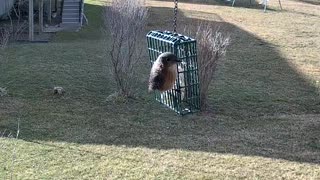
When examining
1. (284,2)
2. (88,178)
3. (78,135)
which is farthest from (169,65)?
(284,2)

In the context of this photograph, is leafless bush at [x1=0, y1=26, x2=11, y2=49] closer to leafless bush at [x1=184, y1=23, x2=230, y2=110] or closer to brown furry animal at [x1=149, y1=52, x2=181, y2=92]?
leafless bush at [x1=184, y1=23, x2=230, y2=110]

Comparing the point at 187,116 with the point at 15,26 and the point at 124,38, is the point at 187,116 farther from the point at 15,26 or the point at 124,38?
the point at 15,26

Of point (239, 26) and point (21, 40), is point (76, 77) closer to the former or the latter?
point (21, 40)

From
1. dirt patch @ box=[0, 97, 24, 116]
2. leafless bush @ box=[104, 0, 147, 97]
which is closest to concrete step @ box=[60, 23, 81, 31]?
leafless bush @ box=[104, 0, 147, 97]

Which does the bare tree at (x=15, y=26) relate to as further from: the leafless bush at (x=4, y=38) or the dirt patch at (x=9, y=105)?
the dirt patch at (x=9, y=105)

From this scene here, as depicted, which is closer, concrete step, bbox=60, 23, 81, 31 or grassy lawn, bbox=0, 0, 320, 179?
grassy lawn, bbox=0, 0, 320, 179

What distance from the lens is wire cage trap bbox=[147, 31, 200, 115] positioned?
564 centimetres

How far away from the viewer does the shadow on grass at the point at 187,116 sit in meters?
5.09

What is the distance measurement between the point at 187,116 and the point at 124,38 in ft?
4.37

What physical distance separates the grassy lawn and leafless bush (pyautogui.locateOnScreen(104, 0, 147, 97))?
32 centimetres

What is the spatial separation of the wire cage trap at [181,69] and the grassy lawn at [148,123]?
0.53 feet

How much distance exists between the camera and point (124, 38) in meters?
6.43

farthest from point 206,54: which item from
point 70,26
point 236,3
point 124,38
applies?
point 236,3

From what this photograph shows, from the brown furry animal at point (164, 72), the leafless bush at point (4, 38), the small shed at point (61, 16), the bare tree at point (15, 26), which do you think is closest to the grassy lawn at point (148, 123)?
the leafless bush at point (4, 38)
